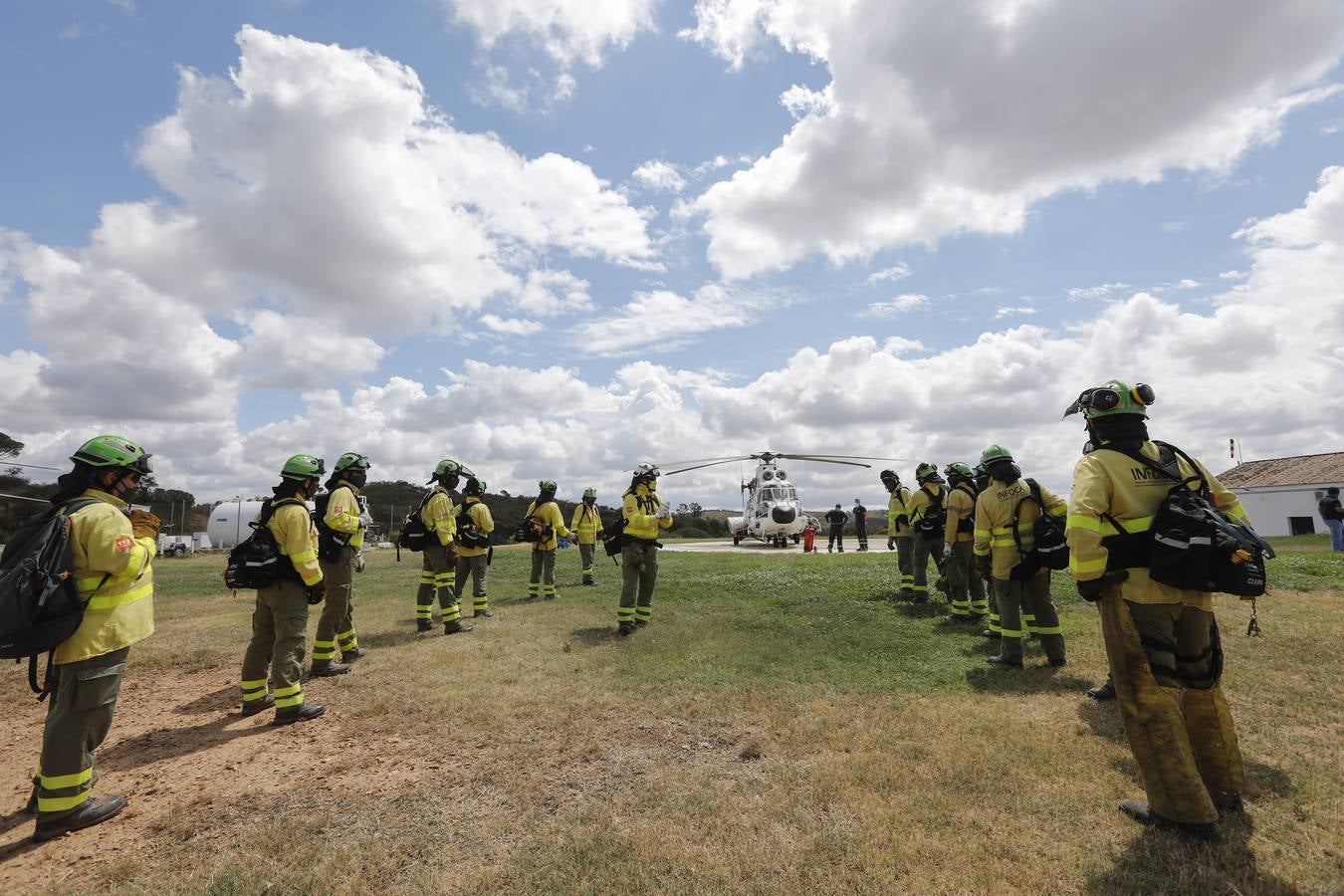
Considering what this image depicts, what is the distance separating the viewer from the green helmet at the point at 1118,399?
12.7ft

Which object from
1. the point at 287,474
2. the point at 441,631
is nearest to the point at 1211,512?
the point at 287,474

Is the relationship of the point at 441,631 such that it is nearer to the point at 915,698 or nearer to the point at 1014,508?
the point at 915,698

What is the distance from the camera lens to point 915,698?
19.3ft

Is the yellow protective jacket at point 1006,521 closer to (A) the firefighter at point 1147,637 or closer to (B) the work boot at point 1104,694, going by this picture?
(B) the work boot at point 1104,694

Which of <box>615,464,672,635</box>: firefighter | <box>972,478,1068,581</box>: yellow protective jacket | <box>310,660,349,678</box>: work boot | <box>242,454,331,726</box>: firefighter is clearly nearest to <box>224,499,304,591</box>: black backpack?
Result: <box>242,454,331,726</box>: firefighter

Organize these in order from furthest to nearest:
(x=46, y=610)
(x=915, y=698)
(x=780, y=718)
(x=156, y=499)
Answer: (x=156, y=499) → (x=915, y=698) → (x=780, y=718) → (x=46, y=610)

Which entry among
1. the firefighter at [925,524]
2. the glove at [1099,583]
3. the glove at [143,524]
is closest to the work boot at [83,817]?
the glove at [143,524]

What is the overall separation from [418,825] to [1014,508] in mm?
6093

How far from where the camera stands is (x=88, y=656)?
403cm

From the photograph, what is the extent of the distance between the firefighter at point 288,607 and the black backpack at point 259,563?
0.04 metres

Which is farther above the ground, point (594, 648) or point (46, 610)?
point (46, 610)

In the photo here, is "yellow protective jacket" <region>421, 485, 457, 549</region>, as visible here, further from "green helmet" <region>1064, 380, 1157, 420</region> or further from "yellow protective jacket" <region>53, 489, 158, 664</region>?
"green helmet" <region>1064, 380, 1157, 420</region>

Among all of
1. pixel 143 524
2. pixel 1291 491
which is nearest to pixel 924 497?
pixel 143 524

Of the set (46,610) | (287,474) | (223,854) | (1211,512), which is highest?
(287,474)
